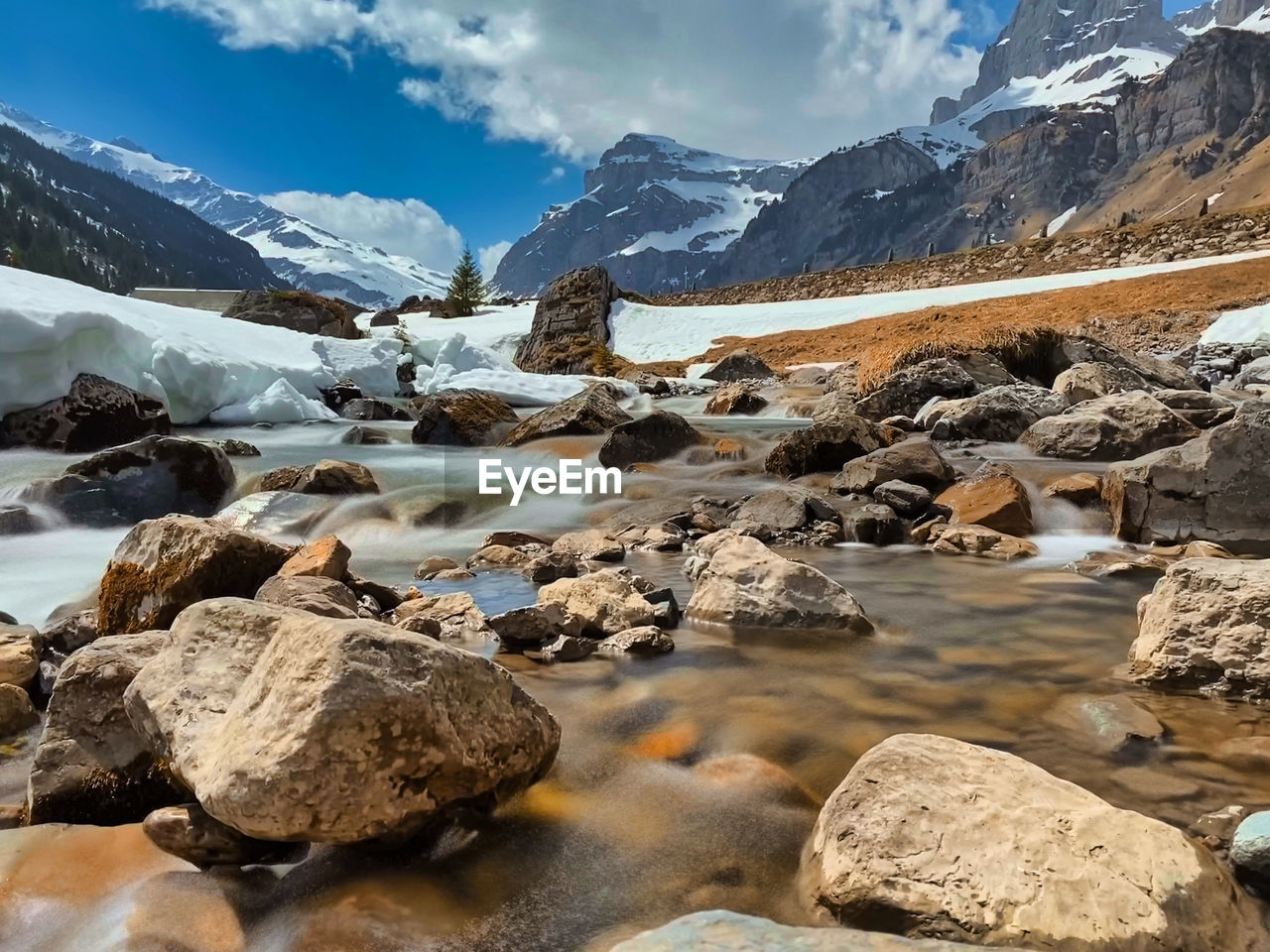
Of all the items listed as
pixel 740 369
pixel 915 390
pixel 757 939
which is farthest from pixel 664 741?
pixel 740 369

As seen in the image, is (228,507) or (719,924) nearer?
(719,924)

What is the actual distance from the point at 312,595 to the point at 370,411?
13.7m

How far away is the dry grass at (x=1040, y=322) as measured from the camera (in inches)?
576

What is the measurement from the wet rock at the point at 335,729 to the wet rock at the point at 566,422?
1032 cm

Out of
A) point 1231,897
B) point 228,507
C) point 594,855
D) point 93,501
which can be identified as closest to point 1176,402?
point 1231,897

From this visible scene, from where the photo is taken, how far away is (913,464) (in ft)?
25.0

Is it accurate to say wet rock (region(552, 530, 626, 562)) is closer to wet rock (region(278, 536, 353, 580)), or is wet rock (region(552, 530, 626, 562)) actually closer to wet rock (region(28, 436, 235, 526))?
wet rock (region(278, 536, 353, 580))

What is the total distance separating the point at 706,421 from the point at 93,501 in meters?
10.5

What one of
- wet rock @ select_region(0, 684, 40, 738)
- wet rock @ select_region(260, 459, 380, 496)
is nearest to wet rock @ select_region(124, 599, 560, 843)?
wet rock @ select_region(0, 684, 40, 738)

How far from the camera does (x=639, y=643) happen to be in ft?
12.6

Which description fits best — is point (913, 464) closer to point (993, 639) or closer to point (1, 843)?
point (993, 639)

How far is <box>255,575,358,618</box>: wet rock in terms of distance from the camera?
143 inches

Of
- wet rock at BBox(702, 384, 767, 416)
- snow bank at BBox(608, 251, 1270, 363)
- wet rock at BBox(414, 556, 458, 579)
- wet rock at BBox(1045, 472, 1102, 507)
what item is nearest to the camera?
wet rock at BBox(414, 556, 458, 579)

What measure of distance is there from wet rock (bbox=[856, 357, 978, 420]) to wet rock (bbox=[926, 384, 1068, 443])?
1.38 meters
